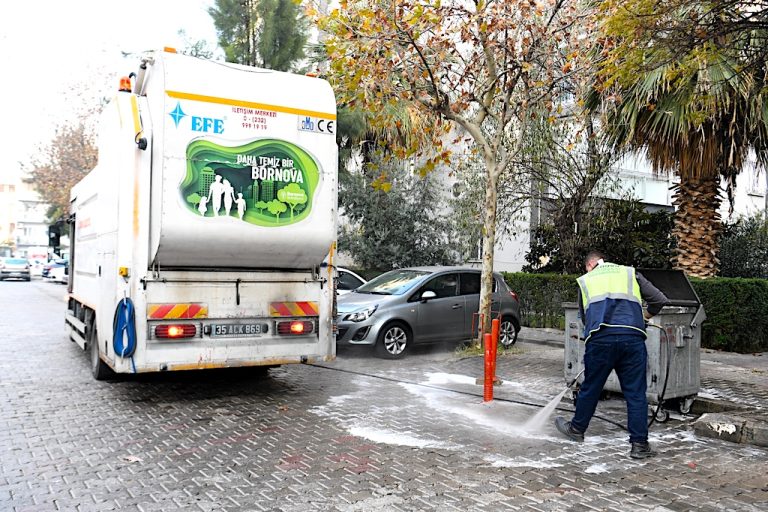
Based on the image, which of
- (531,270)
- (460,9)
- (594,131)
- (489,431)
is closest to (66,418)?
(489,431)

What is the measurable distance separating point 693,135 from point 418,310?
5.79m

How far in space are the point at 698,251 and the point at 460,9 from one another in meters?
6.84

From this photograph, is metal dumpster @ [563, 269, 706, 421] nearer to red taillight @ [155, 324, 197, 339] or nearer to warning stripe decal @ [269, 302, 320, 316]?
warning stripe decal @ [269, 302, 320, 316]

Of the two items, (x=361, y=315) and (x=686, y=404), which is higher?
(x=361, y=315)

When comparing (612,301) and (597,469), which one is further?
(612,301)

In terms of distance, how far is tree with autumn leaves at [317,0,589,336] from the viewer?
1015 cm

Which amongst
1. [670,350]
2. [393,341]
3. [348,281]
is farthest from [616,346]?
[348,281]

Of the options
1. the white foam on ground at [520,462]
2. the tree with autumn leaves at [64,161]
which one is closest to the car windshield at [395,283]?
the white foam on ground at [520,462]

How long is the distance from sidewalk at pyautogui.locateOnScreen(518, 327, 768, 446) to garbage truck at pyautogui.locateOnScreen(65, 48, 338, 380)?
4103mm

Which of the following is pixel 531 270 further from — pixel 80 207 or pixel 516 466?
pixel 516 466

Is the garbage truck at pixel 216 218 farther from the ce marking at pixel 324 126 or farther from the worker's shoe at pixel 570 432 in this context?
the worker's shoe at pixel 570 432

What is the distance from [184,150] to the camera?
6879 millimetres

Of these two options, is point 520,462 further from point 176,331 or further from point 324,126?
point 324,126

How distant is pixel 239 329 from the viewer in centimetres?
758
